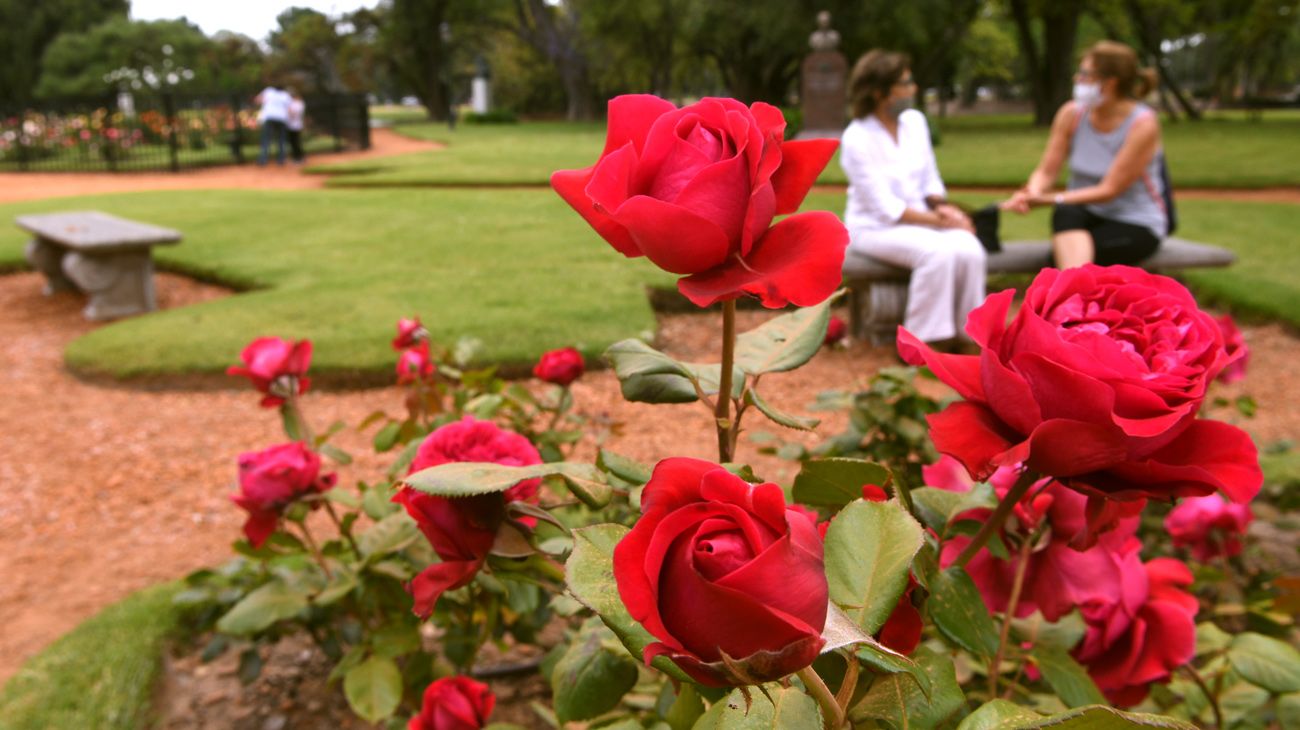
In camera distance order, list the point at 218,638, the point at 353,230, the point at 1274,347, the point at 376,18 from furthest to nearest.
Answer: the point at 376,18
the point at 353,230
the point at 1274,347
the point at 218,638

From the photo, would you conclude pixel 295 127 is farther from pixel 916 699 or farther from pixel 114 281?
pixel 916 699

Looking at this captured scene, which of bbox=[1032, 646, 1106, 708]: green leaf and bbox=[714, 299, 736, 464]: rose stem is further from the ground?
bbox=[714, 299, 736, 464]: rose stem

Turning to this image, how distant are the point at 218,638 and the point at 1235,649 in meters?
1.60

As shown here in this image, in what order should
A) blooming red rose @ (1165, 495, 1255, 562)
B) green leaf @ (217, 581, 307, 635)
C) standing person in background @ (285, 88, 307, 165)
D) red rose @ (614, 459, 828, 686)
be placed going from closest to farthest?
red rose @ (614, 459, 828, 686) < green leaf @ (217, 581, 307, 635) < blooming red rose @ (1165, 495, 1255, 562) < standing person in background @ (285, 88, 307, 165)

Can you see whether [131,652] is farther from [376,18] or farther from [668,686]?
[376,18]

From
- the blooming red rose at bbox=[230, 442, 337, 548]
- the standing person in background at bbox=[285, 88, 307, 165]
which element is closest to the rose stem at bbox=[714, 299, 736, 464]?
the blooming red rose at bbox=[230, 442, 337, 548]

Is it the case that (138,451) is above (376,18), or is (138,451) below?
below

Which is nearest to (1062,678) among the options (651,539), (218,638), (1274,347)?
(651,539)

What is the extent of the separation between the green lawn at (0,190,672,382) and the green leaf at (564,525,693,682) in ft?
9.27

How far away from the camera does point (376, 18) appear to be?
1543 inches

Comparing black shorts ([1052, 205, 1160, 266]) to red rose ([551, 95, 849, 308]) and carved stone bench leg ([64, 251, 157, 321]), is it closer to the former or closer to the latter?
red rose ([551, 95, 849, 308])

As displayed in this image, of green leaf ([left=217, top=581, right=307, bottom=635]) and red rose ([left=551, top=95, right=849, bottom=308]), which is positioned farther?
green leaf ([left=217, top=581, right=307, bottom=635])

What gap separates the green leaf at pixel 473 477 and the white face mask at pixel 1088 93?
467cm

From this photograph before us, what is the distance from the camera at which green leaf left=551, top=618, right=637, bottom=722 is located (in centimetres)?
82
